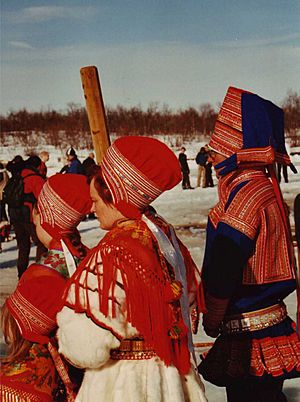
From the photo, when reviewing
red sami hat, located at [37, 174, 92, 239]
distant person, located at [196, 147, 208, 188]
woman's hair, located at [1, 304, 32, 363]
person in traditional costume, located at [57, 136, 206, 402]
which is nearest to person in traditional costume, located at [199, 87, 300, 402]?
person in traditional costume, located at [57, 136, 206, 402]

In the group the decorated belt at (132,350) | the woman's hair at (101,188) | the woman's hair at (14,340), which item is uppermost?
the woman's hair at (101,188)

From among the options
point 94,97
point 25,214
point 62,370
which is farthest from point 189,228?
point 62,370

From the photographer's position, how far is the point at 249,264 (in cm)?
319

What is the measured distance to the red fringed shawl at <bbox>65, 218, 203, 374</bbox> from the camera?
97.3 inches

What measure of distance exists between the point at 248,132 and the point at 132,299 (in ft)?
3.84

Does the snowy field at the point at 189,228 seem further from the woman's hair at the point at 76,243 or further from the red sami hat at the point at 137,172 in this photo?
the red sami hat at the point at 137,172

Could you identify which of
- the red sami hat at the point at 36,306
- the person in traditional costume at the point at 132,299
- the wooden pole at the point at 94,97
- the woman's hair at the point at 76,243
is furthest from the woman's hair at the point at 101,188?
the wooden pole at the point at 94,97

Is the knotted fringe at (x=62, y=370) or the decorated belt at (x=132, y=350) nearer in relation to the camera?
the decorated belt at (x=132, y=350)

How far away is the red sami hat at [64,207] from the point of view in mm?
3449

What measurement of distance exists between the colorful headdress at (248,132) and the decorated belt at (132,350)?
107 centimetres

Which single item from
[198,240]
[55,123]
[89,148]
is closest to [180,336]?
[198,240]

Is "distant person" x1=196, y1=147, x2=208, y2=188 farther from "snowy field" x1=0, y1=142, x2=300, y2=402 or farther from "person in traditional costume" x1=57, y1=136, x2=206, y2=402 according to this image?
"person in traditional costume" x1=57, y1=136, x2=206, y2=402

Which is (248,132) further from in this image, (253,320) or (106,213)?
(106,213)

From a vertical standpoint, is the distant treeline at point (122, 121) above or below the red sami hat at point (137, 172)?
below
